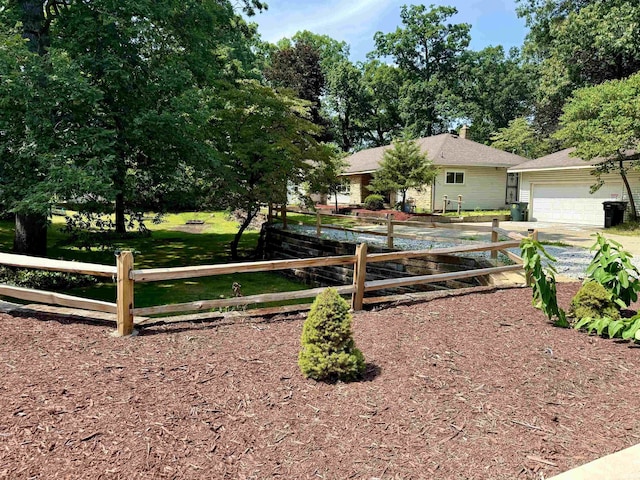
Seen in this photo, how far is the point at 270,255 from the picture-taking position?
1547cm

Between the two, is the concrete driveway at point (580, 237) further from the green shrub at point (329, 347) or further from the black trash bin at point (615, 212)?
the green shrub at point (329, 347)

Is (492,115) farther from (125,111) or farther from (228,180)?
(125,111)

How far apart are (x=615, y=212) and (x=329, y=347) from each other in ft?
59.0

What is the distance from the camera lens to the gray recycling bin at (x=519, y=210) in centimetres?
2167

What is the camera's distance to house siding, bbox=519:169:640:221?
1752cm

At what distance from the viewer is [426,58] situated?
156ft

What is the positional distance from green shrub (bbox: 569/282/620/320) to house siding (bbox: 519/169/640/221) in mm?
15336

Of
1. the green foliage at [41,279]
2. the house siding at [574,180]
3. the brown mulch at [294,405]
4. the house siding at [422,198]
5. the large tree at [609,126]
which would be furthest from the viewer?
the house siding at [422,198]

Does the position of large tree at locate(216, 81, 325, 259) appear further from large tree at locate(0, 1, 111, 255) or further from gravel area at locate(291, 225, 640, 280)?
large tree at locate(0, 1, 111, 255)

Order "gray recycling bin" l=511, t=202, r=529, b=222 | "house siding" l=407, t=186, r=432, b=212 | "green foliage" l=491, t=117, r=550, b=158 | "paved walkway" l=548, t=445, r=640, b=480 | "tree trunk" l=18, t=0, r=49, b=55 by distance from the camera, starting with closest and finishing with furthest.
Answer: "paved walkway" l=548, t=445, r=640, b=480 < "tree trunk" l=18, t=0, r=49, b=55 < "gray recycling bin" l=511, t=202, r=529, b=222 < "house siding" l=407, t=186, r=432, b=212 < "green foliage" l=491, t=117, r=550, b=158

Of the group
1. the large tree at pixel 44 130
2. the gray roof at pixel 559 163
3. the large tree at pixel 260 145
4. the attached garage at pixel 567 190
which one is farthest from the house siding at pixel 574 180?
the large tree at pixel 44 130

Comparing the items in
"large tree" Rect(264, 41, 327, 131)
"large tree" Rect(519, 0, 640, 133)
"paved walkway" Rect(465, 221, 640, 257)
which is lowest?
"paved walkway" Rect(465, 221, 640, 257)

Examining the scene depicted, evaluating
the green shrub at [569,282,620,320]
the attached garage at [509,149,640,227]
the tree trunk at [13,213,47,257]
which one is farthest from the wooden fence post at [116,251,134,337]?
the attached garage at [509,149,640,227]

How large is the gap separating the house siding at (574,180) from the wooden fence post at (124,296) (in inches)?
770
